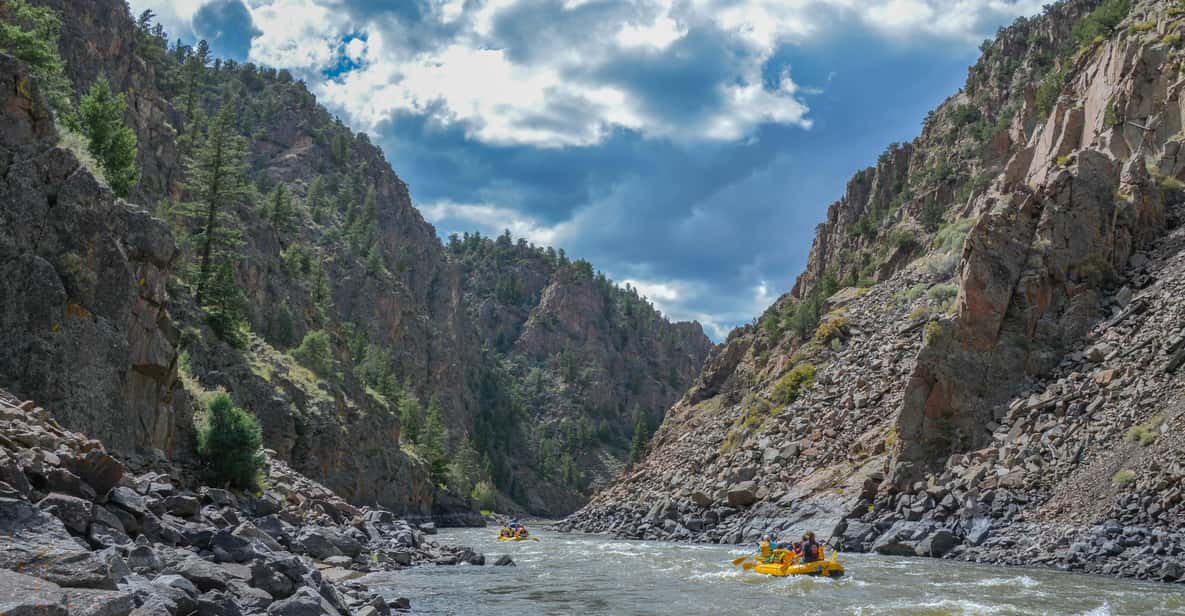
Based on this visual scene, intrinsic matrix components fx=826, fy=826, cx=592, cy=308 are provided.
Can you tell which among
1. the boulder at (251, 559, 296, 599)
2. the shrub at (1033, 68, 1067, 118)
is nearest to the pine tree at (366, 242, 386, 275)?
the shrub at (1033, 68, 1067, 118)

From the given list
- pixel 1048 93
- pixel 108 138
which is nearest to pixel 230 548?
pixel 108 138

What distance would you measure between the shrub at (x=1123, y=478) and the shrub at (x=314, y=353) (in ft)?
170

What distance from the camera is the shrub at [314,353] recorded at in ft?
201

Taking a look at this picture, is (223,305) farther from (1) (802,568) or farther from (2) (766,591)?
(2) (766,591)

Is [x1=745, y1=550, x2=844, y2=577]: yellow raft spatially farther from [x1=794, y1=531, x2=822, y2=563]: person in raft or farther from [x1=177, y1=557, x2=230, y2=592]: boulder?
[x1=177, y1=557, x2=230, y2=592]: boulder

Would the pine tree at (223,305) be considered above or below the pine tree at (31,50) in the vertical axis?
below

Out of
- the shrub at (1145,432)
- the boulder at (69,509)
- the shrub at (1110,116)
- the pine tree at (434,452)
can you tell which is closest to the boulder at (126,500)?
the boulder at (69,509)

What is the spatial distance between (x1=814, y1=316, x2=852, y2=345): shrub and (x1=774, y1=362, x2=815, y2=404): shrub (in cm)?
334

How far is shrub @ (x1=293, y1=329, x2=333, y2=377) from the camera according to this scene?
61.4 meters

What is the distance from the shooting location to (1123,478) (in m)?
24.0

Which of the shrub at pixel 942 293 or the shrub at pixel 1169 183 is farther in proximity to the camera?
the shrub at pixel 942 293

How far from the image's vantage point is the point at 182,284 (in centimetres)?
4450

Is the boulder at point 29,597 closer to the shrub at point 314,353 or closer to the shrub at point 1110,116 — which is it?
the shrub at point 1110,116

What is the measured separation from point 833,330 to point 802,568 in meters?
36.1
